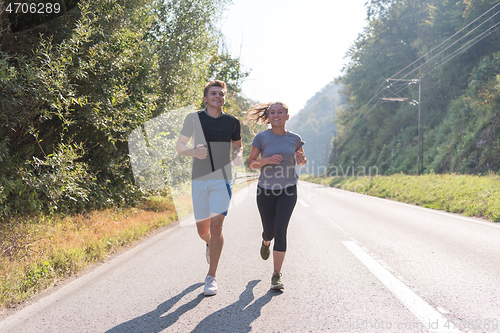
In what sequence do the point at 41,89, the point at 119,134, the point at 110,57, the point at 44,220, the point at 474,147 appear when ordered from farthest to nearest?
the point at 474,147
the point at 119,134
the point at 110,57
the point at 44,220
the point at 41,89

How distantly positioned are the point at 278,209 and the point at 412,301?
162cm

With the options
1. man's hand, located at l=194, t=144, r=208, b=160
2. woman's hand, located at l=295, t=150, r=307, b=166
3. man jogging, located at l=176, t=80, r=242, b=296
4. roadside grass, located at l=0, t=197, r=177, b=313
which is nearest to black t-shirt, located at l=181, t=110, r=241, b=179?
man jogging, located at l=176, t=80, r=242, b=296

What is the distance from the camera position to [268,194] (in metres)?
4.22

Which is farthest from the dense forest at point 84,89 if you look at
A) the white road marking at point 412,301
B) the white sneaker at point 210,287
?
the white road marking at point 412,301

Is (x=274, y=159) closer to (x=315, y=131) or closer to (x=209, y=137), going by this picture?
(x=209, y=137)

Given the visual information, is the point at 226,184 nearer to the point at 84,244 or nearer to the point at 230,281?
the point at 230,281

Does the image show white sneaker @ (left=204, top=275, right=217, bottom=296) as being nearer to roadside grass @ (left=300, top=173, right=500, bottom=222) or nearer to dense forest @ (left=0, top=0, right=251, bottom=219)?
dense forest @ (left=0, top=0, right=251, bottom=219)

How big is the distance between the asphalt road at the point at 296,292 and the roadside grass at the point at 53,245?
279 millimetres

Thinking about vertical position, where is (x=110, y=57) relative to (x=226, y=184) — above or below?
above

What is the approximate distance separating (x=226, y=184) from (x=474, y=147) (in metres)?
27.0

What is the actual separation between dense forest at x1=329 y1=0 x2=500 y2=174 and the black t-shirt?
2350cm

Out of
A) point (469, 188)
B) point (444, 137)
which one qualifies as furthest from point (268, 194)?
point (444, 137)

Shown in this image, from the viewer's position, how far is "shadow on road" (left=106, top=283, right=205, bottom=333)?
9.99 ft

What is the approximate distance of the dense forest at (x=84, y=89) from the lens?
5.70m
